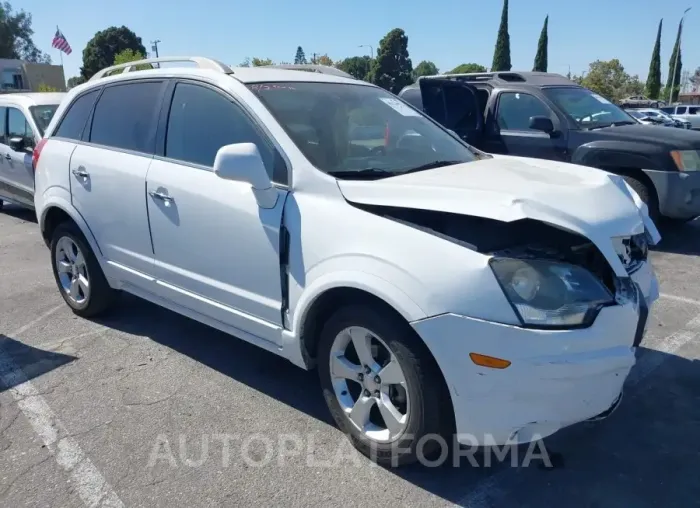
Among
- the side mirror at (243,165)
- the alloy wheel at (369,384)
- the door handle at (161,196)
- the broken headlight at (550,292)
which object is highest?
the side mirror at (243,165)

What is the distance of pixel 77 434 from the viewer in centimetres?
317

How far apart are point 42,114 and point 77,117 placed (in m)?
4.53

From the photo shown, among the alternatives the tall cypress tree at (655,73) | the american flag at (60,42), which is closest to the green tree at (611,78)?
the tall cypress tree at (655,73)

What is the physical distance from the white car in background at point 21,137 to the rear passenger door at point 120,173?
168 inches

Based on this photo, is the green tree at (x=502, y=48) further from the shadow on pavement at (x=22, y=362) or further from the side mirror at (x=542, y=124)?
the shadow on pavement at (x=22, y=362)

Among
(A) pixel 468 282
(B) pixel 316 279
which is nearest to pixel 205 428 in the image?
(B) pixel 316 279

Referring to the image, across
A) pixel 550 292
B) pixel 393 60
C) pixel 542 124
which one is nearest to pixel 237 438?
pixel 550 292

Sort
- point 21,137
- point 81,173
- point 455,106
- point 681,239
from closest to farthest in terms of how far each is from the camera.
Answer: point 81,173 < point 681,239 < point 455,106 < point 21,137

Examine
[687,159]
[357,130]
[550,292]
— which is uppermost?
[357,130]

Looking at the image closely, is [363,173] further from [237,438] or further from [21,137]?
[21,137]

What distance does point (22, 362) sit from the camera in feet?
13.4

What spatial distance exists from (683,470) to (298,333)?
1939 millimetres

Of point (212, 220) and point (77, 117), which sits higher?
point (77, 117)

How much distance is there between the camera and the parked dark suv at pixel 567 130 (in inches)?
256
